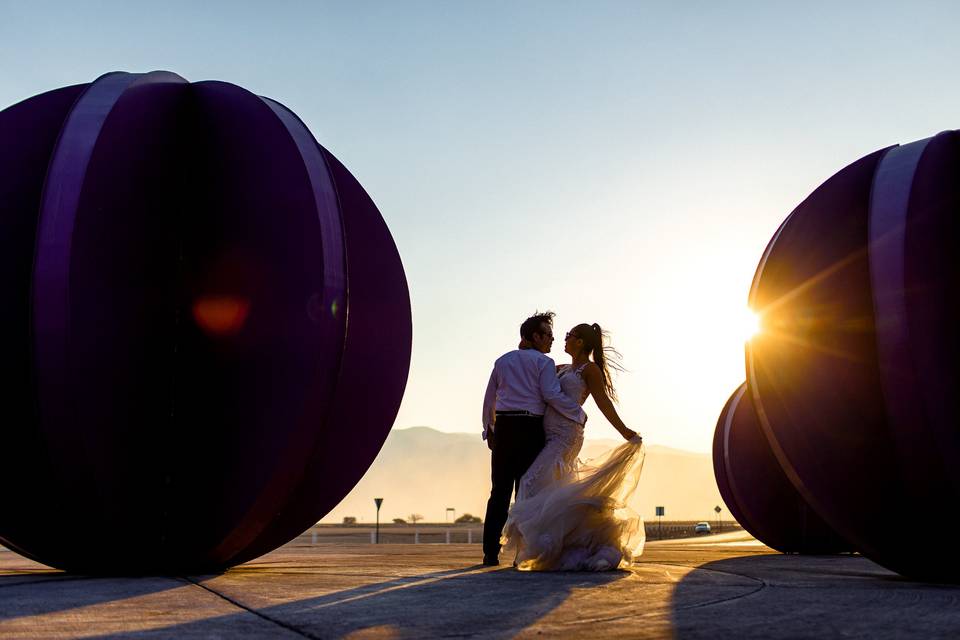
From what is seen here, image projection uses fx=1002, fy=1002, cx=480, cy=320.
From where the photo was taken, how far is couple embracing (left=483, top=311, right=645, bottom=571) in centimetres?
789

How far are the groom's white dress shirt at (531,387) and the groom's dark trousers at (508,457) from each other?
0.34ft

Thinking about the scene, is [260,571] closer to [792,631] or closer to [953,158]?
[792,631]

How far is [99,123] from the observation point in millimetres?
7020

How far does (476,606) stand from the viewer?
5.01m

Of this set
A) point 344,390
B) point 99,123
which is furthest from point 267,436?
point 99,123

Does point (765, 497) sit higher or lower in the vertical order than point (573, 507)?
higher

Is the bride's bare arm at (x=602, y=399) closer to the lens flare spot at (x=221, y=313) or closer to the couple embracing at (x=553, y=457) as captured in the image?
the couple embracing at (x=553, y=457)

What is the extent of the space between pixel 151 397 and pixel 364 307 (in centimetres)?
168

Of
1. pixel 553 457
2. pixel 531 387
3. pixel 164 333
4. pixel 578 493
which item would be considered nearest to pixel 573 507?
pixel 578 493

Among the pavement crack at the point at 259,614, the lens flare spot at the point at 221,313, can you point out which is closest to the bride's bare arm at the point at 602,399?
the lens flare spot at the point at 221,313

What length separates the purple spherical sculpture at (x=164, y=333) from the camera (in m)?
6.55

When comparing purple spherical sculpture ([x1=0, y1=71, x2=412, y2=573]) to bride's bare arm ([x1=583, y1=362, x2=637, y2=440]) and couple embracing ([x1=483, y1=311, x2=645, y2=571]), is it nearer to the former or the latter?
couple embracing ([x1=483, y1=311, x2=645, y2=571])

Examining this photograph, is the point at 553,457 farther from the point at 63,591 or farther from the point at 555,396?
the point at 63,591

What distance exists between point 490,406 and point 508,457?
1.94ft
